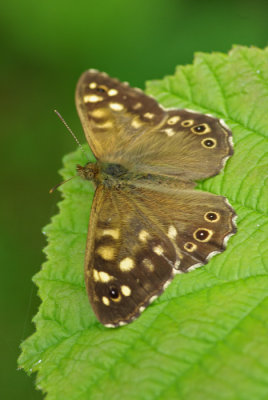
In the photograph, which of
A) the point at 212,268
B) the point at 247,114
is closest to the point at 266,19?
the point at 247,114

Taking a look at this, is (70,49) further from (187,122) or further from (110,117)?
(187,122)

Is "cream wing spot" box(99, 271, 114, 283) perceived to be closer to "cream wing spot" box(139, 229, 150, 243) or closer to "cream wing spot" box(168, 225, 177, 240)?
"cream wing spot" box(139, 229, 150, 243)

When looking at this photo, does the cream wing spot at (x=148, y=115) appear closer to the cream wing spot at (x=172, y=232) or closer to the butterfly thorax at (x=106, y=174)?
the butterfly thorax at (x=106, y=174)

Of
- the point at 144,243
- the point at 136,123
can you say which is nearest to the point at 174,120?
the point at 136,123

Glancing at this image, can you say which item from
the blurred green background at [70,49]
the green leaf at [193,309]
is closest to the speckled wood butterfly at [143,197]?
the green leaf at [193,309]

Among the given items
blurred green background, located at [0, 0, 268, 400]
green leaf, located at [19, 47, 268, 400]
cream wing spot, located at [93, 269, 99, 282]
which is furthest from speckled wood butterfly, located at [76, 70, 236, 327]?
blurred green background, located at [0, 0, 268, 400]

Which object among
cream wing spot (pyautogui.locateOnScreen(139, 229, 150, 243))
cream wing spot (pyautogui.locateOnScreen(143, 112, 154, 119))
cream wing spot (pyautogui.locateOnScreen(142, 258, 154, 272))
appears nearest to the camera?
cream wing spot (pyautogui.locateOnScreen(142, 258, 154, 272))

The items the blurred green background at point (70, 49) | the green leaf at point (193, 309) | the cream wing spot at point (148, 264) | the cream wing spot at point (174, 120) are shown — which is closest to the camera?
the green leaf at point (193, 309)
